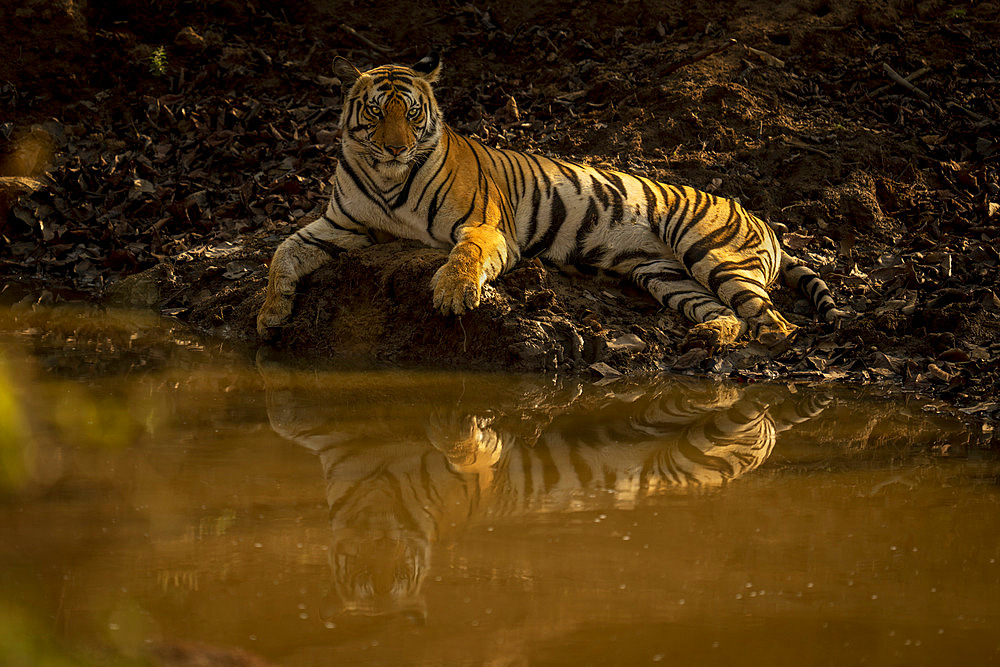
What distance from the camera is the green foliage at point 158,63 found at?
31.1 ft

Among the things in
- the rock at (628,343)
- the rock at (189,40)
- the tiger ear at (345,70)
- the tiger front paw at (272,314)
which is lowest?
the tiger front paw at (272,314)

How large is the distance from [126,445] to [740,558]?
2255mm

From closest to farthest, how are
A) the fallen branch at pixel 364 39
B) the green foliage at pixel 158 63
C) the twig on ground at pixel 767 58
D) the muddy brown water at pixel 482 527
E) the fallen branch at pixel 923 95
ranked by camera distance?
the muddy brown water at pixel 482 527
the fallen branch at pixel 923 95
the twig on ground at pixel 767 58
the green foliage at pixel 158 63
the fallen branch at pixel 364 39

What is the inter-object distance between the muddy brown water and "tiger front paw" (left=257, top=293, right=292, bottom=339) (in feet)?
3.12

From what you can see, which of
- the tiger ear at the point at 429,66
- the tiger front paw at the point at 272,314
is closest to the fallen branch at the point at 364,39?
the tiger ear at the point at 429,66

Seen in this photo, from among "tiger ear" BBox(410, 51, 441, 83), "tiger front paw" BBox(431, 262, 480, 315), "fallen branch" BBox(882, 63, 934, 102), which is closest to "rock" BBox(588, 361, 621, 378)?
"tiger front paw" BBox(431, 262, 480, 315)

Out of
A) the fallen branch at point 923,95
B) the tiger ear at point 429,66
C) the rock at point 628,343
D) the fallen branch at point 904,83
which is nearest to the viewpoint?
the rock at point 628,343

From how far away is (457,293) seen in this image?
509 centimetres

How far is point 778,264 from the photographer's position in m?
6.43

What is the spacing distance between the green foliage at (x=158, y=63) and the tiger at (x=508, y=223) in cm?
426

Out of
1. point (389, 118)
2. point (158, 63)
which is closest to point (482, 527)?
point (389, 118)

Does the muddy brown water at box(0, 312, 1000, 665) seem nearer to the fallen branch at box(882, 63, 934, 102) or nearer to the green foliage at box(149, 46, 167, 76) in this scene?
the fallen branch at box(882, 63, 934, 102)

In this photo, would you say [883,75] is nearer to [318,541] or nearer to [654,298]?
[654,298]

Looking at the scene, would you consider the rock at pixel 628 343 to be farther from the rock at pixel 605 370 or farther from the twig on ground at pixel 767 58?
the twig on ground at pixel 767 58
